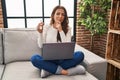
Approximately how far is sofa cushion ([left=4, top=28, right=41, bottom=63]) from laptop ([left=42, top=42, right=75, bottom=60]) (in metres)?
0.49

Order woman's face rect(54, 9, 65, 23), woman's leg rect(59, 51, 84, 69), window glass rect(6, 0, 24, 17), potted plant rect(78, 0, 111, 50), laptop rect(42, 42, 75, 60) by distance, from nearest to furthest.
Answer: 1. laptop rect(42, 42, 75, 60)
2. woman's leg rect(59, 51, 84, 69)
3. woman's face rect(54, 9, 65, 23)
4. potted plant rect(78, 0, 111, 50)
5. window glass rect(6, 0, 24, 17)

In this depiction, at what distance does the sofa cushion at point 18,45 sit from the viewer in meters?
2.06

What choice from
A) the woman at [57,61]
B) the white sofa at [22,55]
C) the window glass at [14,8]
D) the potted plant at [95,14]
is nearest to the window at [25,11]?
the window glass at [14,8]

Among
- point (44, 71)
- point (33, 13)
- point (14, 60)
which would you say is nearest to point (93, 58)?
point (44, 71)

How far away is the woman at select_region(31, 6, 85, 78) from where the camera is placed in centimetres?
168

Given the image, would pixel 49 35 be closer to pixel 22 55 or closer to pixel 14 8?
pixel 22 55

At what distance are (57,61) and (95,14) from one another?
5.02 feet

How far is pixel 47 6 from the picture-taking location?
3189 mm

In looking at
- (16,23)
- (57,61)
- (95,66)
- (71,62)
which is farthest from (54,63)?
(16,23)

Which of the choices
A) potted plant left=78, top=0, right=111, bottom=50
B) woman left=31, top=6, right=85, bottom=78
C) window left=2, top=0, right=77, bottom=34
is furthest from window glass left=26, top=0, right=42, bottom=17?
woman left=31, top=6, right=85, bottom=78

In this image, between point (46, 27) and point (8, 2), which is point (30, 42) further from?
point (8, 2)

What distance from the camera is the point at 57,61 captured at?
177 centimetres

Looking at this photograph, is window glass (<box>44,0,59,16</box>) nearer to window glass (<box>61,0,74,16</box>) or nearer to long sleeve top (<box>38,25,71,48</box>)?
window glass (<box>61,0,74,16</box>)

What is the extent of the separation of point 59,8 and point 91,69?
2.51ft
